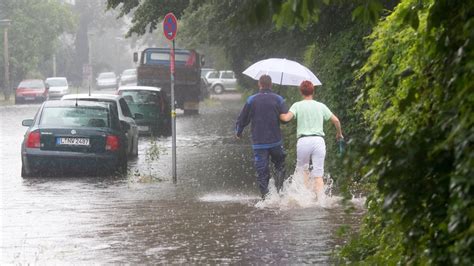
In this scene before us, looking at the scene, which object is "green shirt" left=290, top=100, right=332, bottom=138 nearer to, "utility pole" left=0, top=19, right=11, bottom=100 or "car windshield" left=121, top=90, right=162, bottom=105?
"car windshield" left=121, top=90, right=162, bottom=105

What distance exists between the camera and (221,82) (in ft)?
277

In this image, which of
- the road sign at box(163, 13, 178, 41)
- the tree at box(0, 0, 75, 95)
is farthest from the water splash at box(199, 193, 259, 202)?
the tree at box(0, 0, 75, 95)

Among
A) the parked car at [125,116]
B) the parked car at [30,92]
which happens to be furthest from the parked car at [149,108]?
the parked car at [30,92]

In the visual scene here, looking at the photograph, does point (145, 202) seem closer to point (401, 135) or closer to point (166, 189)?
point (166, 189)

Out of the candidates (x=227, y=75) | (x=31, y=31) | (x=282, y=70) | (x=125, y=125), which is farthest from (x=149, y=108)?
(x=31, y=31)

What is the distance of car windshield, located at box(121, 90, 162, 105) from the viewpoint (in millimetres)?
33531

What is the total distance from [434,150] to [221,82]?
7961 centimetres

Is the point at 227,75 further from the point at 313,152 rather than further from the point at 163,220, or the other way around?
the point at 163,220

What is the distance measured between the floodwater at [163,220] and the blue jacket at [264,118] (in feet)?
2.24

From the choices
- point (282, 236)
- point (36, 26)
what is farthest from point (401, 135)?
point (36, 26)

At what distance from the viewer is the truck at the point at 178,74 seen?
154 feet

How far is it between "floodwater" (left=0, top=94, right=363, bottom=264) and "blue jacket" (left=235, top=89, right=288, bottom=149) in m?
0.68

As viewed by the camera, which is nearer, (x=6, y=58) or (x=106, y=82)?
(x=6, y=58)

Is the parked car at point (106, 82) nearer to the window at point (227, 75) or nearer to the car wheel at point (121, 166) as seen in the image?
the window at point (227, 75)
